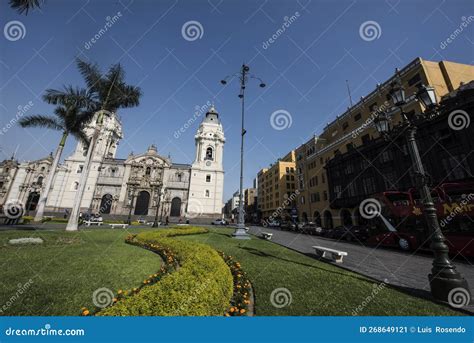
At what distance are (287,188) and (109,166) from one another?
43.7 metres

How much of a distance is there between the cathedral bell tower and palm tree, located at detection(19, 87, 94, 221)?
2801 cm

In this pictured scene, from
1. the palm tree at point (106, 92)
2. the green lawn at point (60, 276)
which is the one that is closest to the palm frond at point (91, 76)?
the palm tree at point (106, 92)

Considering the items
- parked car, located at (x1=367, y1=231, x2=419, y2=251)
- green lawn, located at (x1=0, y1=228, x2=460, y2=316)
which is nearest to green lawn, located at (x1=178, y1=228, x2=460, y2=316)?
green lawn, located at (x1=0, y1=228, x2=460, y2=316)

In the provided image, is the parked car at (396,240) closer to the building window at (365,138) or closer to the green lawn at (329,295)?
the green lawn at (329,295)

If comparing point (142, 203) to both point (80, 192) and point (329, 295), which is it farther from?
point (329, 295)

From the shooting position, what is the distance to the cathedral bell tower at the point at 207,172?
43938 millimetres

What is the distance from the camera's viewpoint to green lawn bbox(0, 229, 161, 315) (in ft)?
11.2

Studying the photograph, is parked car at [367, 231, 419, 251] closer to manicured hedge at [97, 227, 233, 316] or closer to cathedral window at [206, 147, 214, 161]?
manicured hedge at [97, 227, 233, 316]

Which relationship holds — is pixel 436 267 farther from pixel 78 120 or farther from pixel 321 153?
pixel 321 153

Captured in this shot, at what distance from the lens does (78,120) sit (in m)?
16.6

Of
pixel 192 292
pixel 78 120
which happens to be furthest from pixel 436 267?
pixel 78 120

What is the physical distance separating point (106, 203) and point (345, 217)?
151 feet

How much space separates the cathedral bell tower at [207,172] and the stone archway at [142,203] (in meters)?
9.19

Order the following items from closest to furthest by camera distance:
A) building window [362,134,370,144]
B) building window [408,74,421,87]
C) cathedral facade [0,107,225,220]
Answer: building window [408,74,421,87] → building window [362,134,370,144] → cathedral facade [0,107,225,220]
